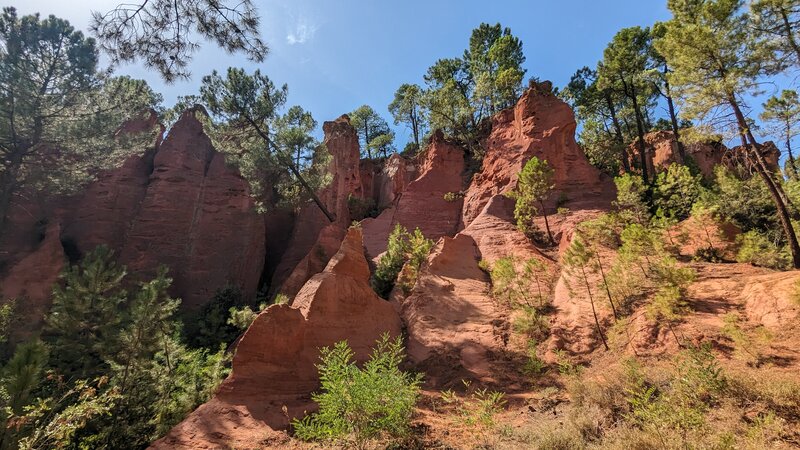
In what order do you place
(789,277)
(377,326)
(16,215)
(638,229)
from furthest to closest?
(16,215), (377,326), (638,229), (789,277)

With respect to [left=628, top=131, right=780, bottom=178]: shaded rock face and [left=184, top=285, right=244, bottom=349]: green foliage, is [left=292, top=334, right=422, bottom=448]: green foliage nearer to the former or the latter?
[left=184, top=285, right=244, bottom=349]: green foliage

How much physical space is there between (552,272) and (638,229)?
372 centimetres

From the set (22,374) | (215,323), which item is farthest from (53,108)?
(22,374)

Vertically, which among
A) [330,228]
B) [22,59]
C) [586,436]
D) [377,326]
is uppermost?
[22,59]

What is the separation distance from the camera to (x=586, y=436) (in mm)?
6336

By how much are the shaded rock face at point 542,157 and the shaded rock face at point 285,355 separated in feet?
34.8

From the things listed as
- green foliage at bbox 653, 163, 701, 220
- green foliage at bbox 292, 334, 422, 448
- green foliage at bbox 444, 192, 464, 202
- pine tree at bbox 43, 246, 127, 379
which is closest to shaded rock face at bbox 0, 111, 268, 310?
pine tree at bbox 43, 246, 127, 379

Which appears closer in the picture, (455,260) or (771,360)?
(771,360)

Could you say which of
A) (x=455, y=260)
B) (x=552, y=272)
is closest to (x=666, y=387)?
(x=552, y=272)

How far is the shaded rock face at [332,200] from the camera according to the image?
24.2 metres

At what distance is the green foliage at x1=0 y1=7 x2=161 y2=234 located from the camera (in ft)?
49.8

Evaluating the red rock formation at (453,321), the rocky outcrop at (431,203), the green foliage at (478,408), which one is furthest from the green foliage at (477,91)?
the green foliage at (478,408)

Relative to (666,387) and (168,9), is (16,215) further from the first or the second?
(666,387)

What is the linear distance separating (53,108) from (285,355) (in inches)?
592
